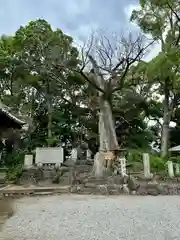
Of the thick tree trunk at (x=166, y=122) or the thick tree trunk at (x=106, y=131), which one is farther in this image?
the thick tree trunk at (x=166, y=122)

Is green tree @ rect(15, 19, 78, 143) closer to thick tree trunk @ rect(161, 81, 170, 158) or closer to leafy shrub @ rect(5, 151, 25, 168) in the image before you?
leafy shrub @ rect(5, 151, 25, 168)

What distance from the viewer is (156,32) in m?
22.6

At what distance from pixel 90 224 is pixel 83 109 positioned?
61.2ft

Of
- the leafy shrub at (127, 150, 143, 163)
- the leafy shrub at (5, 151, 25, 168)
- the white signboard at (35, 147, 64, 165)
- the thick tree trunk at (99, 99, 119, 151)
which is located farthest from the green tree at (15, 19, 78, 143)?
the leafy shrub at (127, 150, 143, 163)

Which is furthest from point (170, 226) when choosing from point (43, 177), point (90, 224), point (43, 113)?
point (43, 113)

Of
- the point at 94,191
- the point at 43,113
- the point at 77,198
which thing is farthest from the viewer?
the point at 43,113

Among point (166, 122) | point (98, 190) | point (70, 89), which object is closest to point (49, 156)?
point (70, 89)

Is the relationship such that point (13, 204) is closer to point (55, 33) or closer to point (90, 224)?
point (90, 224)

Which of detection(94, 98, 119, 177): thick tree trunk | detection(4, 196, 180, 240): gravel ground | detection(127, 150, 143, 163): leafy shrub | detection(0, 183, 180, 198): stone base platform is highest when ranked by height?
detection(94, 98, 119, 177): thick tree trunk

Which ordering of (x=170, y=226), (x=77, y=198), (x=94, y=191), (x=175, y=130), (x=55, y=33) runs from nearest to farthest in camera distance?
(x=170, y=226), (x=77, y=198), (x=94, y=191), (x=55, y=33), (x=175, y=130)

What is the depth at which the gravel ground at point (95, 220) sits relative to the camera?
470cm

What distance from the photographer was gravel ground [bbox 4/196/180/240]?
4695mm

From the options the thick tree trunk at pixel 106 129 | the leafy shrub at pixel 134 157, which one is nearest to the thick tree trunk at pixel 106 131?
the thick tree trunk at pixel 106 129

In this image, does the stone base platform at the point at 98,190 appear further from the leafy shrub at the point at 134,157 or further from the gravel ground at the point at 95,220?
the leafy shrub at the point at 134,157
